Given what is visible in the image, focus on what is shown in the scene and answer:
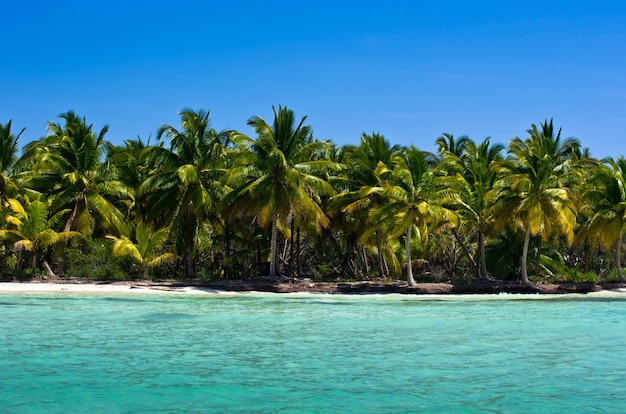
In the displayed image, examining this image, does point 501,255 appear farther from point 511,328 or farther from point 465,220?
point 511,328

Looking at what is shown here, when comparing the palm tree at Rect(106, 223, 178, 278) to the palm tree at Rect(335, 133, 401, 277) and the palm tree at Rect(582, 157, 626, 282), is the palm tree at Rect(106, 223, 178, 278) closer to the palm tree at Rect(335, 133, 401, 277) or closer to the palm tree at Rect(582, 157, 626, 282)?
the palm tree at Rect(335, 133, 401, 277)

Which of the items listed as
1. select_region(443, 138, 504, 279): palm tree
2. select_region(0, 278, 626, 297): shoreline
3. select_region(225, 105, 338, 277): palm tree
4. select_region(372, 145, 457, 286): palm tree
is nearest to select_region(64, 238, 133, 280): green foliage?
select_region(0, 278, 626, 297): shoreline

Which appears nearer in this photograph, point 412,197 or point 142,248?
point 412,197

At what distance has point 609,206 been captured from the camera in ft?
90.0

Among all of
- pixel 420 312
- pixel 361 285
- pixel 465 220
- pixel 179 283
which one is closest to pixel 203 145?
pixel 179 283

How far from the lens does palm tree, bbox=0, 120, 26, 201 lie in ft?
97.3

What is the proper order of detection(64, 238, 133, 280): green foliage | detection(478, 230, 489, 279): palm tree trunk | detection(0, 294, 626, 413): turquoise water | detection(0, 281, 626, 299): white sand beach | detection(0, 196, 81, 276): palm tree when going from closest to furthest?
detection(0, 294, 626, 413): turquoise water → detection(0, 281, 626, 299): white sand beach → detection(0, 196, 81, 276): palm tree → detection(478, 230, 489, 279): palm tree trunk → detection(64, 238, 133, 280): green foliage

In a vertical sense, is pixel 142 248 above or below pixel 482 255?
below

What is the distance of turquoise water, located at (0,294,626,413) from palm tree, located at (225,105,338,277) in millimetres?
7183

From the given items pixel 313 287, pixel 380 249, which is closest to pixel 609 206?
pixel 380 249

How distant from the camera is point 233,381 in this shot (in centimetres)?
952

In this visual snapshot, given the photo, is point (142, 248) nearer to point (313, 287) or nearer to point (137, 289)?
point (137, 289)

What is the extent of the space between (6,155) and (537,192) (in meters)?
23.9

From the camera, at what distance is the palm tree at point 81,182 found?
28.4m
